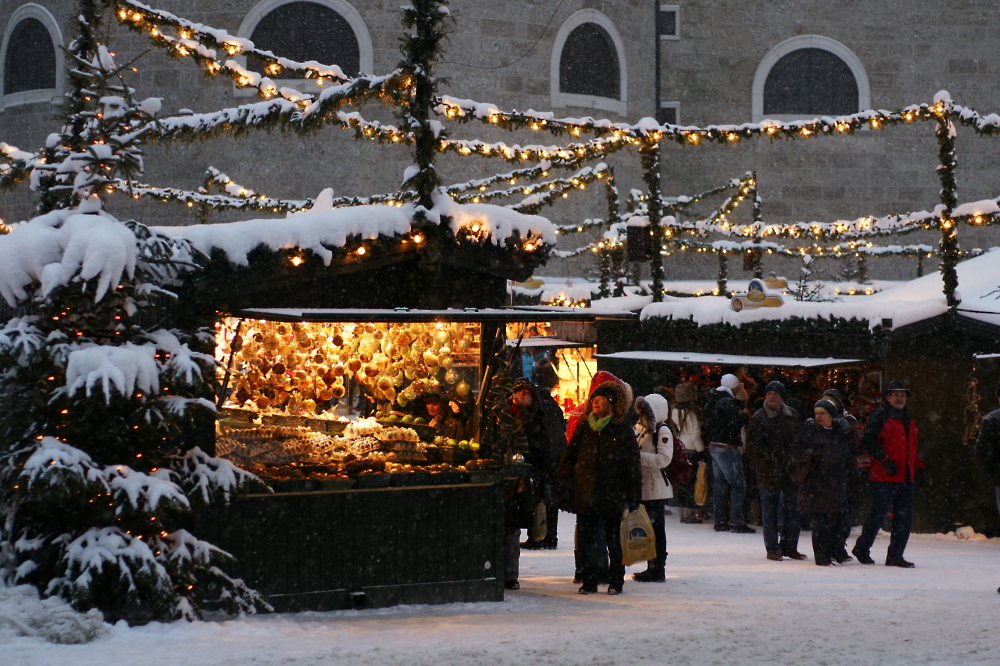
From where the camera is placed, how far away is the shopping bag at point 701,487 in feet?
43.8

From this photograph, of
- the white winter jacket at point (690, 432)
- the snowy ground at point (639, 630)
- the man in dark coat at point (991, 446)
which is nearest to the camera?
the snowy ground at point (639, 630)

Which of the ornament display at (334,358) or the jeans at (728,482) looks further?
the jeans at (728,482)

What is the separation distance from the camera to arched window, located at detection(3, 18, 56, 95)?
25688 millimetres

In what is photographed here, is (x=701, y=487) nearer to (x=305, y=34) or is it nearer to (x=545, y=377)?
(x=545, y=377)

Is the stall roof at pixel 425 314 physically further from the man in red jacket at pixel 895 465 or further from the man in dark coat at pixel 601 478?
the man in red jacket at pixel 895 465

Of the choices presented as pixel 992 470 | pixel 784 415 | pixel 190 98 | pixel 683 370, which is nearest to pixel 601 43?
pixel 190 98

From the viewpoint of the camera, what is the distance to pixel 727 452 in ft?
41.4

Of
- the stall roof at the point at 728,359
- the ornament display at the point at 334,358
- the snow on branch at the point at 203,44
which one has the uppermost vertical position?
the snow on branch at the point at 203,44

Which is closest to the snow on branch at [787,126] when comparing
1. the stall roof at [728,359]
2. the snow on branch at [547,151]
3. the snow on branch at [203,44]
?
the snow on branch at [547,151]

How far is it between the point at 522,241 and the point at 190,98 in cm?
1693

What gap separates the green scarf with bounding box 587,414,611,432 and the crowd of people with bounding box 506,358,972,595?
0.4 inches

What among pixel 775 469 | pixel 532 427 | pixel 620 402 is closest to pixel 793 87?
pixel 775 469

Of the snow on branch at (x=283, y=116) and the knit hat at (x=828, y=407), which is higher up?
the snow on branch at (x=283, y=116)

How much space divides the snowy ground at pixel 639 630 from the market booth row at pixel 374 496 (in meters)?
0.24
